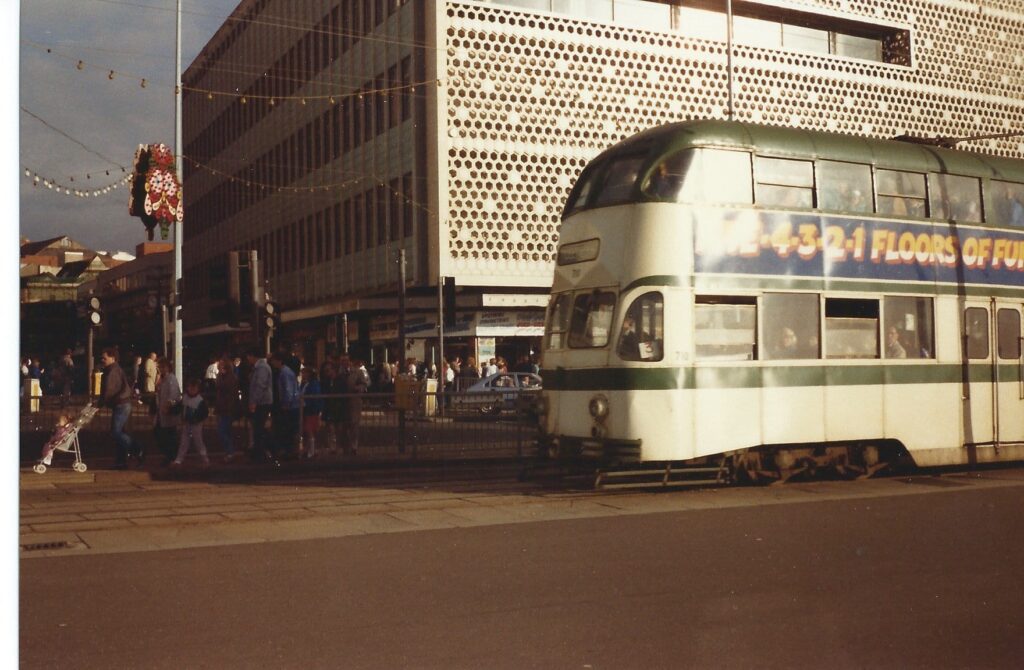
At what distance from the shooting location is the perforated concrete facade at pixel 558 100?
125 feet

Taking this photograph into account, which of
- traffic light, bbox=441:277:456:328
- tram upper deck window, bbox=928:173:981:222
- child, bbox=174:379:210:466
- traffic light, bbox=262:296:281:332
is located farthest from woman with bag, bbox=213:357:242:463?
tram upper deck window, bbox=928:173:981:222

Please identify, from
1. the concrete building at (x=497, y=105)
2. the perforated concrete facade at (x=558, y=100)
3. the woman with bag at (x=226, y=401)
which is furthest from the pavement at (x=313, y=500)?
the perforated concrete facade at (x=558, y=100)

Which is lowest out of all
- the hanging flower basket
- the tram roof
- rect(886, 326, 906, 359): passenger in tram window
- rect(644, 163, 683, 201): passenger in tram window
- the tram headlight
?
the tram headlight

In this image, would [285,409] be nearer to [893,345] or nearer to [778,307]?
[778,307]

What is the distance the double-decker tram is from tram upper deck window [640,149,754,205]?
2 centimetres

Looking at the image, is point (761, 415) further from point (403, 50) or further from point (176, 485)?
point (403, 50)

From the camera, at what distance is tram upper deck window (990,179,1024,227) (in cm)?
1505

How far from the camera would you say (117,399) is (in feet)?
52.7

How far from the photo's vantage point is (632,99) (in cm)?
4075

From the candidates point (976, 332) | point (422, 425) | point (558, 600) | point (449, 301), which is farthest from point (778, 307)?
point (449, 301)

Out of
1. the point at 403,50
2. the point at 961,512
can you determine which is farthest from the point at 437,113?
the point at 961,512

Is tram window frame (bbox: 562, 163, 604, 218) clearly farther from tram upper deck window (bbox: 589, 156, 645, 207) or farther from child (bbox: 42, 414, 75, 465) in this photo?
child (bbox: 42, 414, 75, 465)

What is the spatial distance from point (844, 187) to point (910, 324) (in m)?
2.02

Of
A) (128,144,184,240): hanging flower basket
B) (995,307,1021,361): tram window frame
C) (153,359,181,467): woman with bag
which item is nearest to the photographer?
(995,307,1021,361): tram window frame
